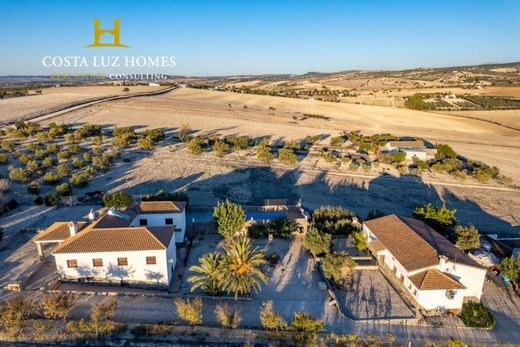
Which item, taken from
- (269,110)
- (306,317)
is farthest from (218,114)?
(306,317)

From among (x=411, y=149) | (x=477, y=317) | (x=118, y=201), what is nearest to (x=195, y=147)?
(x=118, y=201)

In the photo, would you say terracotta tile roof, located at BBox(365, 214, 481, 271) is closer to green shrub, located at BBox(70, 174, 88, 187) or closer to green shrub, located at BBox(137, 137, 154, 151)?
green shrub, located at BBox(70, 174, 88, 187)

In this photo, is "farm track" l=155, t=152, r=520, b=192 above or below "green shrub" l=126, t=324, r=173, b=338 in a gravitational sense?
above

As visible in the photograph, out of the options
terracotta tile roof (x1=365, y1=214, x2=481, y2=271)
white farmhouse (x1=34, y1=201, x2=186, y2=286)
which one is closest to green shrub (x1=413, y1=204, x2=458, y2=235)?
terracotta tile roof (x1=365, y1=214, x2=481, y2=271)

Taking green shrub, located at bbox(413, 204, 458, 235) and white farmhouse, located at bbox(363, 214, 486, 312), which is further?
green shrub, located at bbox(413, 204, 458, 235)

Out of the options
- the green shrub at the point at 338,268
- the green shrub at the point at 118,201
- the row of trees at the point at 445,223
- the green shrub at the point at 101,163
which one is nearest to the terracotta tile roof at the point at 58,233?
the green shrub at the point at 118,201

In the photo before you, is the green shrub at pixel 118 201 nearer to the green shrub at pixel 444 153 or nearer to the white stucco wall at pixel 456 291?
the white stucco wall at pixel 456 291
